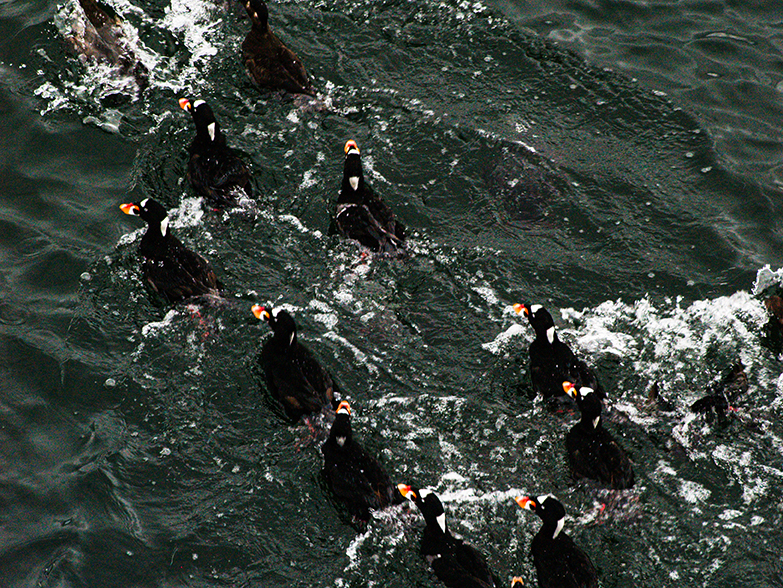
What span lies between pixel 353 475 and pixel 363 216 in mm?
3147

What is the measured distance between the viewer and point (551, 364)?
7570 mm

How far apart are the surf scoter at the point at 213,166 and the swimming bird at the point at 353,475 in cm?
347

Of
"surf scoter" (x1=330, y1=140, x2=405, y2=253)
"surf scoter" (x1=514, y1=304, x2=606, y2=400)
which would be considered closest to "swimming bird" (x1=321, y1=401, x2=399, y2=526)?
"surf scoter" (x1=514, y1=304, x2=606, y2=400)

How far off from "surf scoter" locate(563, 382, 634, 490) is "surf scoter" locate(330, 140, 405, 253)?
2830 millimetres

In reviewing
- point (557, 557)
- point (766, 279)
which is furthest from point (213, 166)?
point (766, 279)

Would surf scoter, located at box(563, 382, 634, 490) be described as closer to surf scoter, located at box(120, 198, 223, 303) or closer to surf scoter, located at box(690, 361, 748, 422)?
surf scoter, located at box(690, 361, 748, 422)

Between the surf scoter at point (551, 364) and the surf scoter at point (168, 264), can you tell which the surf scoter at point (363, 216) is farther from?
the surf scoter at point (551, 364)

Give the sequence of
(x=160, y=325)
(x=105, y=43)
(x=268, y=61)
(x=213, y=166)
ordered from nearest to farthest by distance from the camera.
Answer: (x=160, y=325), (x=213, y=166), (x=268, y=61), (x=105, y=43)

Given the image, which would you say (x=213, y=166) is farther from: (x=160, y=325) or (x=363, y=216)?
(x=160, y=325)

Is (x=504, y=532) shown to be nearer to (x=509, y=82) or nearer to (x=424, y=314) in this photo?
(x=424, y=314)

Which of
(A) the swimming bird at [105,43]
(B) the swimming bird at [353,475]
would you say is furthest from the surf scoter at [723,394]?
(A) the swimming bird at [105,43]

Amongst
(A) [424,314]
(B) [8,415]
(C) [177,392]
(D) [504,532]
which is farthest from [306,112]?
(D) [504,532]

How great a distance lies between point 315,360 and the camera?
764 cm

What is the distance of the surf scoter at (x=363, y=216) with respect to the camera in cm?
877
